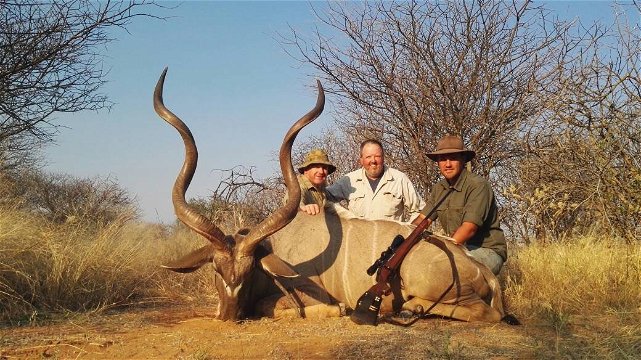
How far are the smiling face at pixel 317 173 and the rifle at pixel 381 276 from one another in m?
1.16

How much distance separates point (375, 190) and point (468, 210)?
46.7 inches

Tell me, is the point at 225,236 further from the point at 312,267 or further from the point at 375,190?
the point at 375,190

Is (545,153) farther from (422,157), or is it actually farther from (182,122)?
(182,122)

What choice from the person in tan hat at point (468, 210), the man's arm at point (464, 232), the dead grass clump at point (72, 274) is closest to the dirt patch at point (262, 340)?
the dead grass clump at point (72, 274)

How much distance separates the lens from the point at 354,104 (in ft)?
24.5

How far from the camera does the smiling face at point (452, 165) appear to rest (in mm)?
4734

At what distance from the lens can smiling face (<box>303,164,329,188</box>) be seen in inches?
206

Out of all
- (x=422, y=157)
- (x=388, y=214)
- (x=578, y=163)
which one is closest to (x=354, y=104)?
(x=422, y=157)

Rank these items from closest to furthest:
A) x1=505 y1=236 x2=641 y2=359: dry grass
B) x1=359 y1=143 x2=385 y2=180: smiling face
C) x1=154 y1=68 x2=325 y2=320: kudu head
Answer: x1=505 y1=236 x2=641 y2=359: dry grass, x1=154 y1=68 x2=325 y2=320: kudu head, x1=359 y1=143 x2=385 y2=180: smiling face

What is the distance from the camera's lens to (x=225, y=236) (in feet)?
13.9

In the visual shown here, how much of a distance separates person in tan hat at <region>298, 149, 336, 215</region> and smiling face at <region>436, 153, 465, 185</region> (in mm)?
949

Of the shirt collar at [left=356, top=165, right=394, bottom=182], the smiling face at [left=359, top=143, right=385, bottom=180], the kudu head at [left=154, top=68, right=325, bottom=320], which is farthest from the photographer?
the shirt collar at [left=356, top=165, right=394, bottom=182]

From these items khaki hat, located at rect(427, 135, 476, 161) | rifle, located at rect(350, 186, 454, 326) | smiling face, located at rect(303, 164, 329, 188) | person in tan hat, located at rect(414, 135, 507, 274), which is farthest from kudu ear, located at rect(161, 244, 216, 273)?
khaki hat, located at rect(427, 135, 476, 161)

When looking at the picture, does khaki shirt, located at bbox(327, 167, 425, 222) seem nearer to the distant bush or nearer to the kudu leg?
the kudu leg
